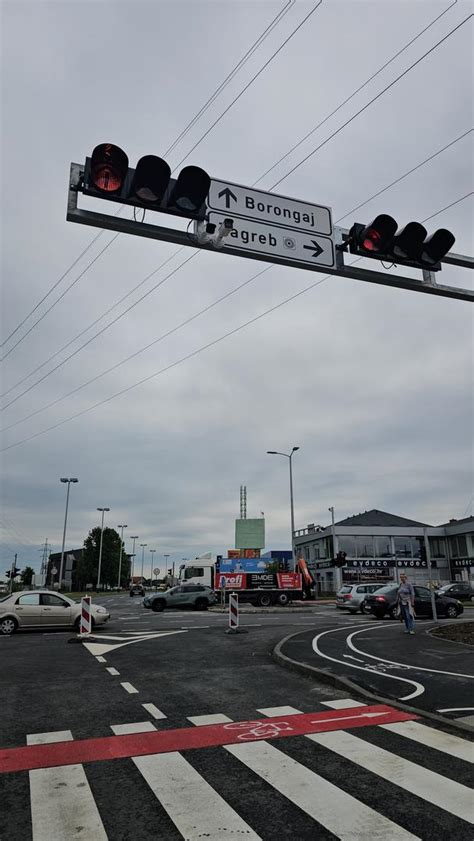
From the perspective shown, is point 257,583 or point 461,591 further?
point 461,591

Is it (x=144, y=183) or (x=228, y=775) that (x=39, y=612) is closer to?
(x=228, y=775)

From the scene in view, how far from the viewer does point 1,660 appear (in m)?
11.5

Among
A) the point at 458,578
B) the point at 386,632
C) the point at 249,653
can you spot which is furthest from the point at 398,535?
the point at 249,653

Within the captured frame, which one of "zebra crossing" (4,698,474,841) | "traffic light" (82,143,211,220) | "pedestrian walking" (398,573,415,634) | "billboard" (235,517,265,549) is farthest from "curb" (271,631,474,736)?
"billboard" (235,517,265,549)

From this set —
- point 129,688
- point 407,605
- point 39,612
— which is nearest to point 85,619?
point 39,612

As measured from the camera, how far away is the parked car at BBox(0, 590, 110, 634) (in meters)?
16.9

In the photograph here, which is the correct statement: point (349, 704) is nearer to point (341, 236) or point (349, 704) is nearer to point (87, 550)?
point (341, 236)

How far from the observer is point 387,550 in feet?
214

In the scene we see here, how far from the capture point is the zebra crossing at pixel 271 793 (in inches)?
150

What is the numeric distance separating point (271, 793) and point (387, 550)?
6433cm

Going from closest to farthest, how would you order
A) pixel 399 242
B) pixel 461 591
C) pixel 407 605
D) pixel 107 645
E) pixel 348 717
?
pixel 348 717, pixel 399 242, pixel 107 645, pixel 407 605, pixel 461 591

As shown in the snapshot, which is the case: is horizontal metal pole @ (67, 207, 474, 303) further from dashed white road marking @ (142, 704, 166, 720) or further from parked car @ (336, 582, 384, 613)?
parked car @ (336, 582, 384, 613)

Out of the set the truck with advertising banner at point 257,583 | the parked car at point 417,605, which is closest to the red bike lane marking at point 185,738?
the parked car at point 417,605

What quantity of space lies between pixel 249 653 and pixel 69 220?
9.84m
